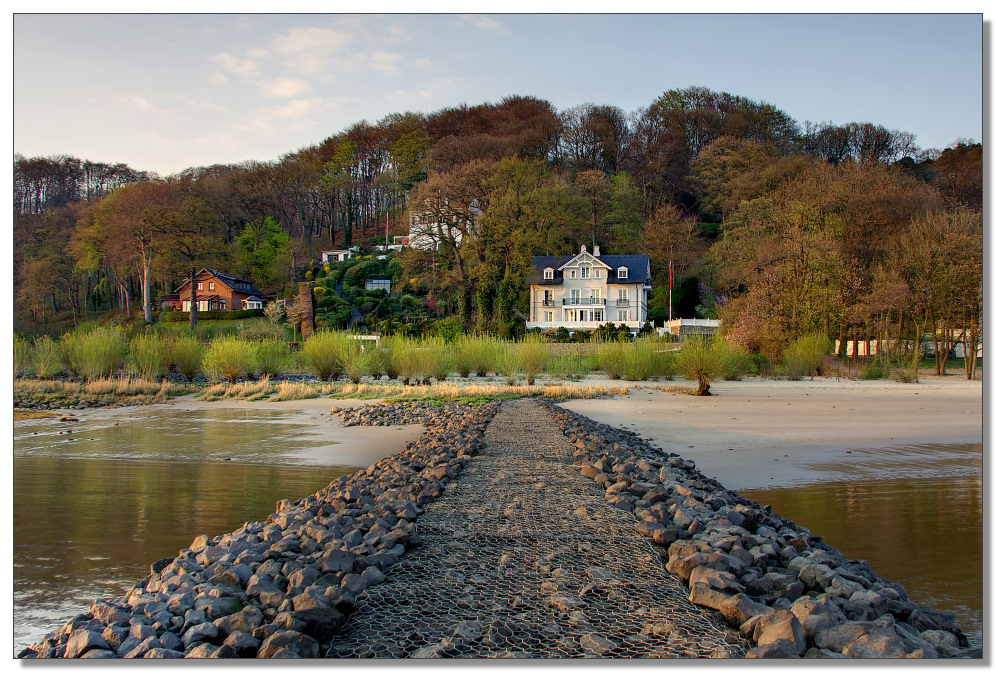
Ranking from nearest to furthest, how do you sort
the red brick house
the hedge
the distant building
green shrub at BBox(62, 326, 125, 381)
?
green shrub at BBox(62, 326, 125, 381) < the hedge < the red brick house < the distant building

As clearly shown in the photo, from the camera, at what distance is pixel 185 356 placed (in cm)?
1812

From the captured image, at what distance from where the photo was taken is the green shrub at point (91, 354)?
52.3 ft

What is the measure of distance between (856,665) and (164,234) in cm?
4007

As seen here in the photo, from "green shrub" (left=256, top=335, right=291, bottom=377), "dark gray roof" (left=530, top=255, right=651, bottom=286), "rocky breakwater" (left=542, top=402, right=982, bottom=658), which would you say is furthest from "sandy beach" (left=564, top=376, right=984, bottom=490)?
"dark gray roof" (left=530, top=255, right=651, bottom=286)

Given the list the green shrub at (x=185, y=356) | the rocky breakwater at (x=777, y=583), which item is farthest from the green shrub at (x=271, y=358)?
the rocky breakwater at (x=777, y=583)

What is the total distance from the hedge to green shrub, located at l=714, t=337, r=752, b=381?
115 feet

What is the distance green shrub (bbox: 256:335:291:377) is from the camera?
18906 millimetres

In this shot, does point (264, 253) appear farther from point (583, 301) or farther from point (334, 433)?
point (334, 433)

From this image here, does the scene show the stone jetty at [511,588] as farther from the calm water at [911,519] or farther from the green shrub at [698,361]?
the green shrub at [698,361]

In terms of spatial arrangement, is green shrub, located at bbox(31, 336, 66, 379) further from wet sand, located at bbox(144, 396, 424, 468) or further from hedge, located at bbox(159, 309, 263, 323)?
hedge, located at bbox(159, 309, 263, 323)

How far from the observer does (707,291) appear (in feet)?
140

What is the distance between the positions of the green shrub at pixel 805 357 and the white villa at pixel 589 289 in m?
23.7

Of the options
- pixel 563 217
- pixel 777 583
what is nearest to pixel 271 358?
pixel 777 583

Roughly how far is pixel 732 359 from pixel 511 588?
53.7ft
